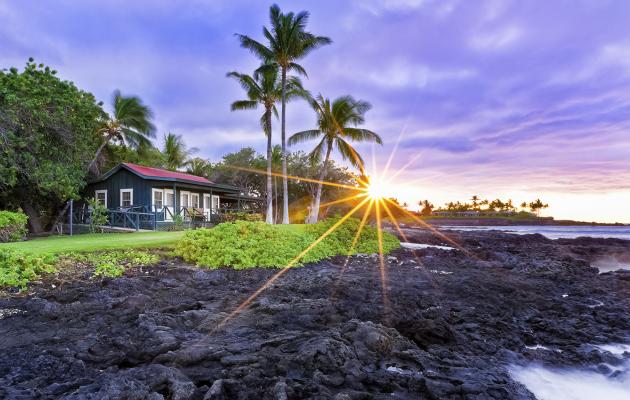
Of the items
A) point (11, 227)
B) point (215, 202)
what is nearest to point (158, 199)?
point (215, 202)

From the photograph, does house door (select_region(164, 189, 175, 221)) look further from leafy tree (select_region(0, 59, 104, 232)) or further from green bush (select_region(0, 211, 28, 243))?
green bush (select_region(0, 211, 28, 243))

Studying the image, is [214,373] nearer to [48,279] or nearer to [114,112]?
[48,279]

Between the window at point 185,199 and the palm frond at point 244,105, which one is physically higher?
the palm frond at point 244,105

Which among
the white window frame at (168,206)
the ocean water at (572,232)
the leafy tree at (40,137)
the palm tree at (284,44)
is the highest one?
the palm tree at (284,44)

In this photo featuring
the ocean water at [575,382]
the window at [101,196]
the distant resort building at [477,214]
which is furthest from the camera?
the distant resort building at [477,214]

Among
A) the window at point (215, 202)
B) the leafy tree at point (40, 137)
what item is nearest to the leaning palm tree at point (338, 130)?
the window at point (215, 202)

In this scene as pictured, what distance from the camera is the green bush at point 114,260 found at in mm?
7683

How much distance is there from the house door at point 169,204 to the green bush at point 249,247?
12999mm

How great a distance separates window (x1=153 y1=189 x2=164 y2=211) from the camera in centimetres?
2224

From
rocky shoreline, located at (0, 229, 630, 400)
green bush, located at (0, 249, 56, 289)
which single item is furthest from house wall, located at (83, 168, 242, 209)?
rocky shoreline, located at (0, 229, 630, 400)

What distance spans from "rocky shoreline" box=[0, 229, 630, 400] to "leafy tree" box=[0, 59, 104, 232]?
12.5 metres

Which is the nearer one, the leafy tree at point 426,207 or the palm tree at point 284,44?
the palm tree at point 284,44

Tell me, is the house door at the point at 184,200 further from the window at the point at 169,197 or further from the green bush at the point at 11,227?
the green bush at the point at 11,227

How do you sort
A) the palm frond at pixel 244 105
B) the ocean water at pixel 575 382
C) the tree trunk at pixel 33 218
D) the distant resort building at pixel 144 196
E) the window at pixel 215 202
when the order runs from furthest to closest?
the window at pixel 215 202 → the palm frond at pixel 244 105 → the distant resort building at pixel 144 196 → the tree trunk at pixel 33 218 → the ocean water at pixel 575 382
